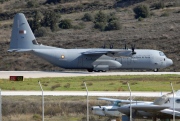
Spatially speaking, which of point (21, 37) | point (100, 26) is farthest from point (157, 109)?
point (100, 26)

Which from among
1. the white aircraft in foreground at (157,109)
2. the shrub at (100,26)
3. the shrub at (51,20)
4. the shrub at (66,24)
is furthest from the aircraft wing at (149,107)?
the shrub at (66,24)

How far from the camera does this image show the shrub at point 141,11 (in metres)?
97.8

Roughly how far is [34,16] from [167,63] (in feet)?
118

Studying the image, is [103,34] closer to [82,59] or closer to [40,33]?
[40,33]

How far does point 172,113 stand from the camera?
28.5 m

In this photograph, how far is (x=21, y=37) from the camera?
67.4m

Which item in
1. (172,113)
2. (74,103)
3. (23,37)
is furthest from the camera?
(23,37)

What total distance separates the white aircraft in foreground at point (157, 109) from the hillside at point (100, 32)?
4406 centimetres

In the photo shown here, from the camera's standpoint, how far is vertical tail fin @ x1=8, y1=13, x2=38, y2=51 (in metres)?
67.1

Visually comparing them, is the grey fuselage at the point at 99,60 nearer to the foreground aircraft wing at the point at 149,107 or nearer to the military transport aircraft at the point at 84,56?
the military transport aircraft at the point at 84,56

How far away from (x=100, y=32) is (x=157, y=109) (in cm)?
6234

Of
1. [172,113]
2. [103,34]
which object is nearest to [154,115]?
[172,113]

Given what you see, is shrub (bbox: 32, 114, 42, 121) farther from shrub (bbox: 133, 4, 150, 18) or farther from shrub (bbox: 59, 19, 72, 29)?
shrub (bbox: 133, 4, 150, 18)

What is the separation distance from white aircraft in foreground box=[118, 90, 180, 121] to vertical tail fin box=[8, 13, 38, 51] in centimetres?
3847
